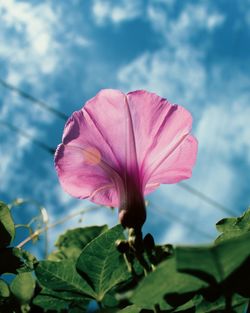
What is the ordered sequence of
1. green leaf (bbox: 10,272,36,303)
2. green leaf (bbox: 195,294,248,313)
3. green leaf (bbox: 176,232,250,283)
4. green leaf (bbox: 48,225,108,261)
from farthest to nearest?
green leaf (bbox: 48,225,108,261) → green leaf (bbox: 10,272,36,303) → green leaf (bbox: 195,294,248,313) → green leaf (bbox: 176,232,250,283)

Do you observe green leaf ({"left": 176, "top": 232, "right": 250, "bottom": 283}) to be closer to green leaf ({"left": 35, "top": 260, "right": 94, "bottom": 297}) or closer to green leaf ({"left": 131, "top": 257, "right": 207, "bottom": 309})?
green leaf ({"left": 131, "top": 257, "right": 207, "bottom": 309})

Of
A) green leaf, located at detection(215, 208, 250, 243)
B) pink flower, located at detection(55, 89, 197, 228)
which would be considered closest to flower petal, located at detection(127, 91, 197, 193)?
pink flower, located at detection(55, 89, 197, 228)

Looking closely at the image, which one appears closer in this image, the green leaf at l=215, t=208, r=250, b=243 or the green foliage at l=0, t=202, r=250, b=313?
the green foliage at l=0, t=202, r=250, b=313

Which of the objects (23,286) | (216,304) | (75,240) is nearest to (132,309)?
(216,304)

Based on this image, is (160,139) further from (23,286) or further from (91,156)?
(23,286)

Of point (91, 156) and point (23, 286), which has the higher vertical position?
point (91, 156)

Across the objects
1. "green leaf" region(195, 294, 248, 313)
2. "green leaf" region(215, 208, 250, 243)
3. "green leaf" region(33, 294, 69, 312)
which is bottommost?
"green leaf" region(195, 294, 248, 313)
